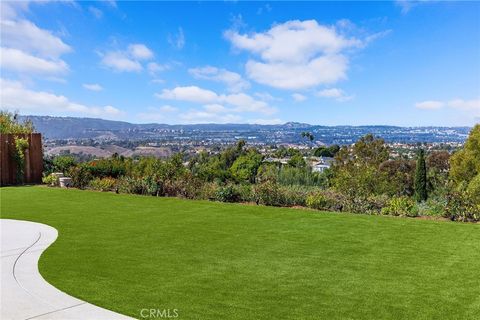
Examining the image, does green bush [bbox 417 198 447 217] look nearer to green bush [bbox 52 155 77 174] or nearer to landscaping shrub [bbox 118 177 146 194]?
landscaping shrub [bbox 118 177 146 194]

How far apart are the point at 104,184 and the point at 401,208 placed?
9.96 meters

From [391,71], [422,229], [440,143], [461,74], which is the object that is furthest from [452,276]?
[440,143]

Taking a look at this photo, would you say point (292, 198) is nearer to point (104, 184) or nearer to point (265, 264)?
point (265, 264)

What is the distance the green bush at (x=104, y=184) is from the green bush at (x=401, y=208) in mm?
9227

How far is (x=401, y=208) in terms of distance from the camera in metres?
9.80

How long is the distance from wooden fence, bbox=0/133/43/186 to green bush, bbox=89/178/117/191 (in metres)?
3.76

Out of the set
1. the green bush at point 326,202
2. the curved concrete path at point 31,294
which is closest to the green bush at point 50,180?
the curved concrete path at point 31,294

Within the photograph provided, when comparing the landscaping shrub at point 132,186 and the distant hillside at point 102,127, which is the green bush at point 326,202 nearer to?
the landscaping shrub at point 132,186

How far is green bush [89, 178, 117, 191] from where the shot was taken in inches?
556

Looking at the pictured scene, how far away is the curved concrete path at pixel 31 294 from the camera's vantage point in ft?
12.7

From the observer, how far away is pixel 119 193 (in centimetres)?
1355

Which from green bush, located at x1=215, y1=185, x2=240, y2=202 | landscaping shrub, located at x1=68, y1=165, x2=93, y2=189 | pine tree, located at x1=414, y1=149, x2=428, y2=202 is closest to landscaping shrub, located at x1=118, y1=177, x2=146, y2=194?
landscaping shrub, located at x1=68, y1=165, x2=93, y2=189

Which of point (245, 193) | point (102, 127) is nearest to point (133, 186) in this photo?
point (245, 193)

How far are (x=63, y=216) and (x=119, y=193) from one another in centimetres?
424
